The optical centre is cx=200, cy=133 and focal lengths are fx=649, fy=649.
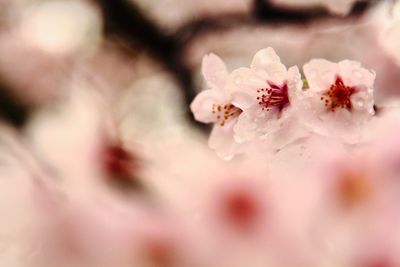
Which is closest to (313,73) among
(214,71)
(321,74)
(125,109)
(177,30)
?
(321,74)

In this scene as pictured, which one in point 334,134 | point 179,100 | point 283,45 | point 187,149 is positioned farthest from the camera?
point 283,45

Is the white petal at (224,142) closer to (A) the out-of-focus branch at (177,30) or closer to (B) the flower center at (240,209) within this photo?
(B) the flower center at (240,209)

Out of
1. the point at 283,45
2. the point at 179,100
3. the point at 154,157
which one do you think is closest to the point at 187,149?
the point at 154,157

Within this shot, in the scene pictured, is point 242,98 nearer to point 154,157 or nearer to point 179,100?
point 154,157

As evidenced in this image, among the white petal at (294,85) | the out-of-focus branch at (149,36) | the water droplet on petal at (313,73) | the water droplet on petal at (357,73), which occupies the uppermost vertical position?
→ the out-of-focus branch at (149,36)

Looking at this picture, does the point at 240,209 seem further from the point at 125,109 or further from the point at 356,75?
the point at 125,109

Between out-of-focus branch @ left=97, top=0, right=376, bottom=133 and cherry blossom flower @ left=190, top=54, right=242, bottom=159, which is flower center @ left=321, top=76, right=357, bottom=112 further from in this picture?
out-of-focus branch @ left=97, top=0, right=376, bottom=133

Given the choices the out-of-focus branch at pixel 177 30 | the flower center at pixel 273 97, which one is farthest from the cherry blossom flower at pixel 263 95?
the out-of-focus branch at pixel 177 30

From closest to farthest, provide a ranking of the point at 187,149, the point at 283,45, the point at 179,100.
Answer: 1. the point at 187,149
2. the point at 179,100
3. the point at 283,45
